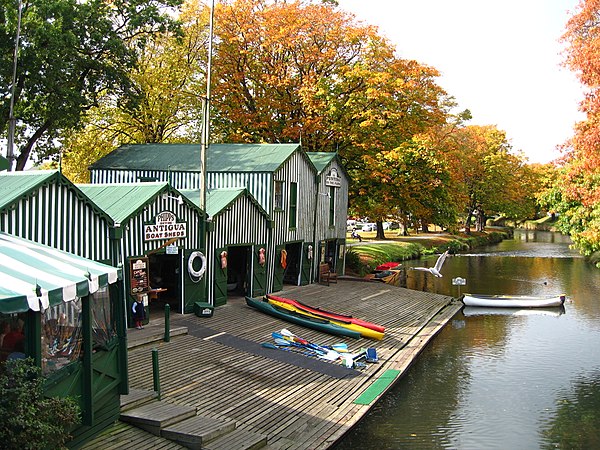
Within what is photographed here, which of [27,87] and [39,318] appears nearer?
[39,318]

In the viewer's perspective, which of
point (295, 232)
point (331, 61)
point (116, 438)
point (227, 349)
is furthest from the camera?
→ point (331, 61)

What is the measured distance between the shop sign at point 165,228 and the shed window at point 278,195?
668 centimetres

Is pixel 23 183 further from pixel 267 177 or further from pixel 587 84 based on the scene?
pixel 587 84

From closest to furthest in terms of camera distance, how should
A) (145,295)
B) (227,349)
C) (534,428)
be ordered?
(534,428) → (227,349) → (145,295)

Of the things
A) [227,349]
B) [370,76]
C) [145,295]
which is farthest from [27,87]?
[370,76]

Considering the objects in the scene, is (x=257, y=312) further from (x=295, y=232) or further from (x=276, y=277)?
(x=295, y=232)

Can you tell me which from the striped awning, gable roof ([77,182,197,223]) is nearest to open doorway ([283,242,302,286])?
gable roof ([77,182,197,223])

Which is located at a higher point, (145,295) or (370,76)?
(370,76)

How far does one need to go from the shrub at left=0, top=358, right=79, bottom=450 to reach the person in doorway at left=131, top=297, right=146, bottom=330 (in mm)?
9680

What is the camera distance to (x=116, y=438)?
416 inches

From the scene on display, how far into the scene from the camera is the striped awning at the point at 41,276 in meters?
8.02

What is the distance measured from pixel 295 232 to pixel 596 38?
1472 cm

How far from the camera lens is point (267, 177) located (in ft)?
84.4

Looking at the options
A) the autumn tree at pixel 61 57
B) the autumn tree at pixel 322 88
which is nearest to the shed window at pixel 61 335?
the autumn tree at pixel 61 57
